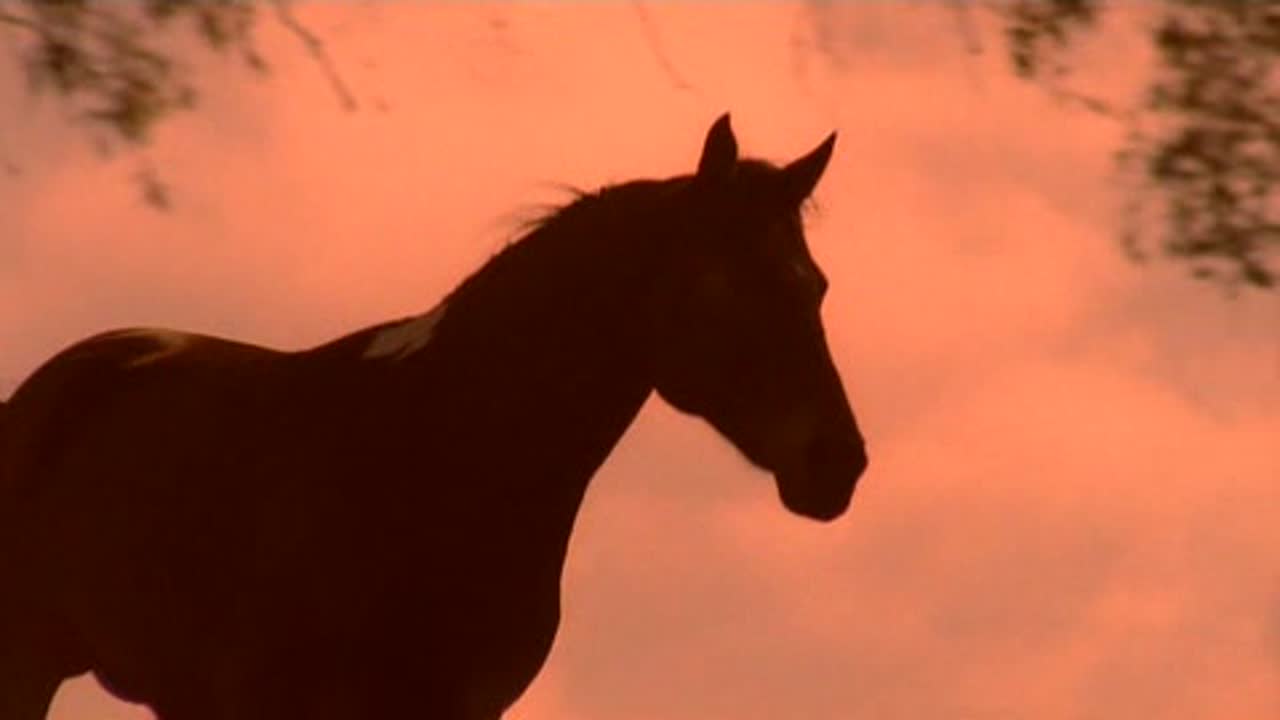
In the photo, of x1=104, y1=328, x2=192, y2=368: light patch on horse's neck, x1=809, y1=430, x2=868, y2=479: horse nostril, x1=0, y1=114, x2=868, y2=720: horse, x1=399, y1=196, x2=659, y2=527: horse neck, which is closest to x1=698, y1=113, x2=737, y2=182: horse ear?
x1=0, y1=114, x2=868, y2=720: horse

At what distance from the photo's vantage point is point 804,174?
5.46 metres

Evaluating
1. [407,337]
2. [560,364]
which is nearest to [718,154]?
[560,364]

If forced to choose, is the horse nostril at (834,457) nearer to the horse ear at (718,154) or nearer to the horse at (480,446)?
the horse at (480,446)

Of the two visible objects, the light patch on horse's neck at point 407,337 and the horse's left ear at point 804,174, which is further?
the light patch on horse's neck at point 407,337

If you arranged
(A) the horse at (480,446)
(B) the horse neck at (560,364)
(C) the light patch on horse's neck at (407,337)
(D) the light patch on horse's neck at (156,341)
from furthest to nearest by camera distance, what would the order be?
(D) the light patch on horse's neck at (156,341) → (C) the light patch on horse's neck at (407,337) → (B) the horse neck at (560,364) → (A) the horse at (480,446)

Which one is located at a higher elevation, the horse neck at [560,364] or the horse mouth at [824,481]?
the horse neck at [560,364]

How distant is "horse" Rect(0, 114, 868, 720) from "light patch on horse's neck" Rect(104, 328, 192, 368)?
58 centimetres

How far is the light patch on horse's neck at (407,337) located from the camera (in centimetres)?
564

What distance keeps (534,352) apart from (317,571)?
1.98 ft

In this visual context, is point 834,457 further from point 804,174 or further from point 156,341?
point 156,341

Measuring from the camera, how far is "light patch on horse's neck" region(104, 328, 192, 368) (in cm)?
638

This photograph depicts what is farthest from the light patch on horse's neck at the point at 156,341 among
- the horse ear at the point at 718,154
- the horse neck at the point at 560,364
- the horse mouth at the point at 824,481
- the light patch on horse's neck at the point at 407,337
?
the horse mouth at the point at 824,481

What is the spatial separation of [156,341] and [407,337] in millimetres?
1064

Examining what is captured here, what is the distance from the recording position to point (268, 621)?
5508 millimetres
